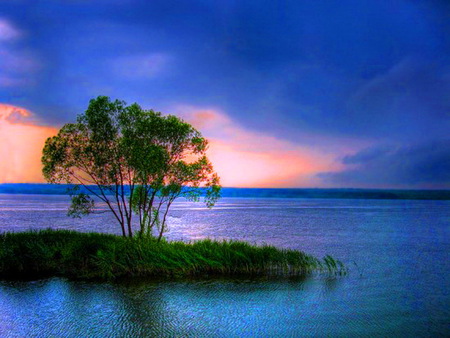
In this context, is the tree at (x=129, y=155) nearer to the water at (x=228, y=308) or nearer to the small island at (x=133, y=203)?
the small island at (x=133, y=203)

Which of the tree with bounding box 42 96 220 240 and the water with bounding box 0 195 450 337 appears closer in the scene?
the water with bounding box 0 195 450 337

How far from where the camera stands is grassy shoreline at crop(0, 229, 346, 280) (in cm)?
2542

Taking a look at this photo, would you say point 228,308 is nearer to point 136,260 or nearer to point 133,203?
point 136,260

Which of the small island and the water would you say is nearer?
the water

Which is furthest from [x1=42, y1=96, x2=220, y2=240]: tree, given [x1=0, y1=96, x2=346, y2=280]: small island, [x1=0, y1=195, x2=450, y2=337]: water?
[x1=0, y1=195, x2=450, y2=337]: water

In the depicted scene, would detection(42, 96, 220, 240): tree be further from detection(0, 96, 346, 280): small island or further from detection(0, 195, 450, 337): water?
detection(0, 195, 450, 337): water

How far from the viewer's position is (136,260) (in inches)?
1009

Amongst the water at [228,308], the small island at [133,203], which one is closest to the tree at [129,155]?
the small island at [133,203]

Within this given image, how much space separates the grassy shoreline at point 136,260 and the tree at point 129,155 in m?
4.31

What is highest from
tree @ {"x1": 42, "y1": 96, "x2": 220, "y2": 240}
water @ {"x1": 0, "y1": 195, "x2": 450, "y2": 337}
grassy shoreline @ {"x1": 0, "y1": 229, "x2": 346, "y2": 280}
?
tree @ {"x1": 42, "y1": 96, "x2": 220, "y2": 240}

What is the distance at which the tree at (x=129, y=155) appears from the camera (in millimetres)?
31016

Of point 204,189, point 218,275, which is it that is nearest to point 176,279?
point 218,275

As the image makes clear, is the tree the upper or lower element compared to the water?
upper

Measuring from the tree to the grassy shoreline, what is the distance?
4312 mm
